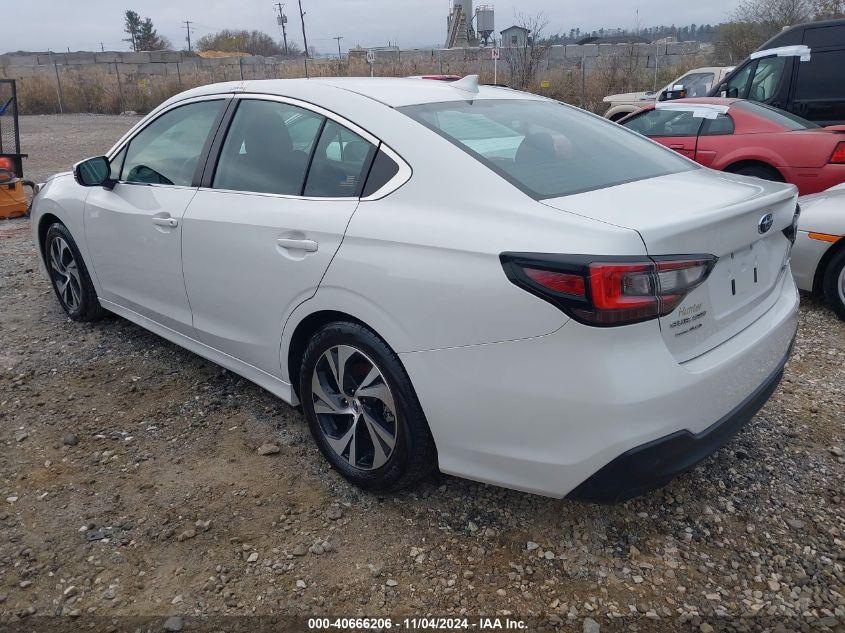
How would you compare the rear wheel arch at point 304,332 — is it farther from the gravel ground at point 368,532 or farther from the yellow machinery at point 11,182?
the yellow machinery at point 11,182

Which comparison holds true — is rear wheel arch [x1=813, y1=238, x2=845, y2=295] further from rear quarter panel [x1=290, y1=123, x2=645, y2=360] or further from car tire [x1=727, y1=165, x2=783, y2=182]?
rear quarter panel [x1=290, y1=123, x2=645, y2=360]

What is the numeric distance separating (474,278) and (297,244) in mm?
888

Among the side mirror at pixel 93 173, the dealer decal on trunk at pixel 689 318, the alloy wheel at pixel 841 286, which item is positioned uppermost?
the side mirror at pixel 93 173

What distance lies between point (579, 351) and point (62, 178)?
4037 millimetres

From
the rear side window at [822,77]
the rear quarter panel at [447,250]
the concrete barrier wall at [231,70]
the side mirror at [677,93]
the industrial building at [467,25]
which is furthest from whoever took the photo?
the industrial building at [467,25]

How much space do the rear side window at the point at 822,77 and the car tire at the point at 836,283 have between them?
4964mm

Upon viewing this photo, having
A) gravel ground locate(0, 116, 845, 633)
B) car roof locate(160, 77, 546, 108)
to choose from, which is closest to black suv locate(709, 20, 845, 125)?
gravel ground locate(0, 116, 845, 633)

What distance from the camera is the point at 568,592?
2.30 m

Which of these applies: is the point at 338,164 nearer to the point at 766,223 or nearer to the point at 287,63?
the point at 766,223

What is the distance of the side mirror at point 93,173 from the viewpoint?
3880 mm

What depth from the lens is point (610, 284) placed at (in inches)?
77.3

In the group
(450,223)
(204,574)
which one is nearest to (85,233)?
(204,574)

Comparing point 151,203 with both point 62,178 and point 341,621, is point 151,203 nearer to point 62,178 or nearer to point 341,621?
point 62,178

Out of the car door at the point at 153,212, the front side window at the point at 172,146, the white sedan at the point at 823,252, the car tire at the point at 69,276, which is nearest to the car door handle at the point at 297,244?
the car door at the point at 153,212
